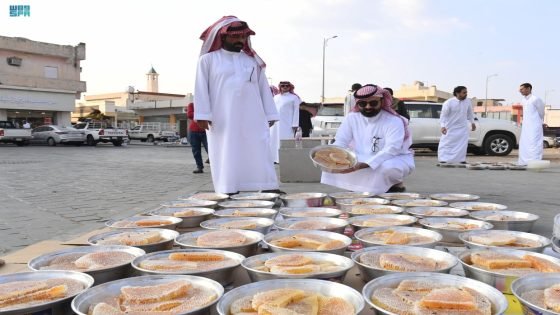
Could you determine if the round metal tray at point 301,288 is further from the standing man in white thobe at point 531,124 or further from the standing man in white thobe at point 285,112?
the standing man in white thobe at point 531,124

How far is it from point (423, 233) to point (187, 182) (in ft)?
19.3

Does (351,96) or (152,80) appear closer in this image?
(351,96)

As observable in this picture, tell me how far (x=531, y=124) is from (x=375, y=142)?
6935 millimetres

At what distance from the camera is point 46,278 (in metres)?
1.53

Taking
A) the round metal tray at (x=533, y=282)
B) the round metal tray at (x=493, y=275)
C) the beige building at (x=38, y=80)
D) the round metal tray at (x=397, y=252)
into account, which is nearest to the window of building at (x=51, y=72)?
the beige building at (x=38, y=80)

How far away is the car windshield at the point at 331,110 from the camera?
13.6 m

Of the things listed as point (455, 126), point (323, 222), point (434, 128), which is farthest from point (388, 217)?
point (434, 128)

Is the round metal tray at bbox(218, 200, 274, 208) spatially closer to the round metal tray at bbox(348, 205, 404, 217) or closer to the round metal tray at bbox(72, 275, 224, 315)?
the round metal tray at bbox(348, 205, 404, 217)

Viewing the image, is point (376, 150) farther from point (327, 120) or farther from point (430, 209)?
point (327, 120)

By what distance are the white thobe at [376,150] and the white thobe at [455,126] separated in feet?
18.7

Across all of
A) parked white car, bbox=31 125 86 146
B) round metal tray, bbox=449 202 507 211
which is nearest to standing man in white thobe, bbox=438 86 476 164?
round metal tray, bbox=449 202 507 211

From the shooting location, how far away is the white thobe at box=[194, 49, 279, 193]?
4.24 m

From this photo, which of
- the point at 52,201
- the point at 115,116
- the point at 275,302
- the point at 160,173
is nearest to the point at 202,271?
the point at 275,302

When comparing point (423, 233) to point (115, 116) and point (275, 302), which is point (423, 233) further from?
point (115, 116)
